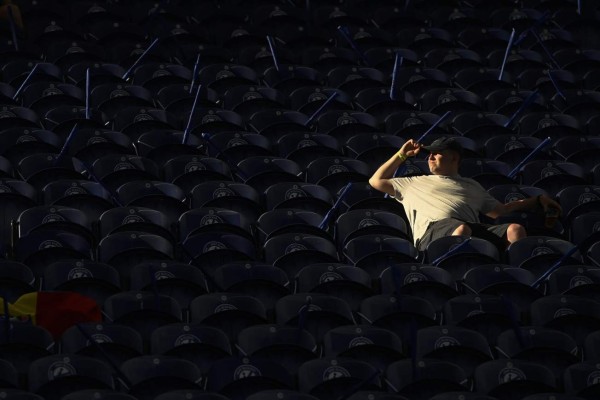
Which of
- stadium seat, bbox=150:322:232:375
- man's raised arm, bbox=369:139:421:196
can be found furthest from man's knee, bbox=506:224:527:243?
stadium seat, bbox=150:322:232:375

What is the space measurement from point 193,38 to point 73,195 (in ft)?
13.3

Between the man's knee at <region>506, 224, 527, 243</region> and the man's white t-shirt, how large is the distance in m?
0.29

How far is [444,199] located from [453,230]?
0.36 metres

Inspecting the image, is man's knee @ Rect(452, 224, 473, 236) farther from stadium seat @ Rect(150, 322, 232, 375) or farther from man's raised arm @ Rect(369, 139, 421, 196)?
stadium seat @ Rect(150, 322, 232, 375)

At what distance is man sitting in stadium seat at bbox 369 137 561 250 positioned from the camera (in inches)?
462

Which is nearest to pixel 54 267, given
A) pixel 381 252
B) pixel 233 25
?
pixel 381 252

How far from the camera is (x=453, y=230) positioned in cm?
1160

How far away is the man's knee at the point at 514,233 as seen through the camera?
38.4 feet

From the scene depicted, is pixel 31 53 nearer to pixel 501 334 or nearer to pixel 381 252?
pixel 381 252

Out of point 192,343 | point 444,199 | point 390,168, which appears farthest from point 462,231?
point 192,343

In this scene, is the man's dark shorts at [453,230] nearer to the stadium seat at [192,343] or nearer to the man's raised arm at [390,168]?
the man's raised arm at [390,168]

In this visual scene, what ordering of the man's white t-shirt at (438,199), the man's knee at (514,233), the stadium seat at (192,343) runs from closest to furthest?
the stadium seat at (192,343)
the man's knee at (514,233)
the man's white t-shirt at (438,199)

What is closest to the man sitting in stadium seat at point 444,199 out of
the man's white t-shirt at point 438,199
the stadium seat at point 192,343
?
the man's white t-shirt at point 438,199

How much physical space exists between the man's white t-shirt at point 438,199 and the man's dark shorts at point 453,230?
86 millimetres
